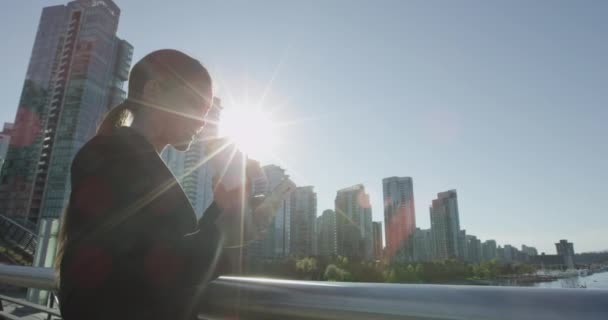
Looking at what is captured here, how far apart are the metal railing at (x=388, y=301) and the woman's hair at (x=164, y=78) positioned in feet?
2.59

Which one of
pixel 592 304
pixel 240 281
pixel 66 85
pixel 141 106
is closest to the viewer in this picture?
pixel 592 304

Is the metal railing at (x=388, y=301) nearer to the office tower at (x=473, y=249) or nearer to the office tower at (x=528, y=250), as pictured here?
the office tower at (x=473, y=249)

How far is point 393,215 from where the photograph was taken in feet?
361

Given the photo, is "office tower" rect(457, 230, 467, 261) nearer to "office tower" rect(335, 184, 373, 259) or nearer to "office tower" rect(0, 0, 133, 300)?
"office tower" rect(335, 184, 373, 259)

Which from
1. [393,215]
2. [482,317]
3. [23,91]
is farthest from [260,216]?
[393,215]

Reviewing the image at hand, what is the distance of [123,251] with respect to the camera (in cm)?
83

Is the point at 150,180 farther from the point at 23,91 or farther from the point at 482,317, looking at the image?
the point at 23,91

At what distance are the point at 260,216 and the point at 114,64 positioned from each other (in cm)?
8068

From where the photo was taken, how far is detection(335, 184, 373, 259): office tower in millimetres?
88688

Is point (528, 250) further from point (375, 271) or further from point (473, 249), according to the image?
point (375, 271)

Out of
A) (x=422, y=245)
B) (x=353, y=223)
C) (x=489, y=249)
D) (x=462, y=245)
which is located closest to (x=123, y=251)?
(x=353, y=223)

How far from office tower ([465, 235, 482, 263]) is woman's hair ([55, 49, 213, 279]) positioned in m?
119

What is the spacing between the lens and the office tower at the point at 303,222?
8725cm

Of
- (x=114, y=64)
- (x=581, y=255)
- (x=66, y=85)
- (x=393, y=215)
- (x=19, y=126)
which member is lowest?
(x=581, y=255)
